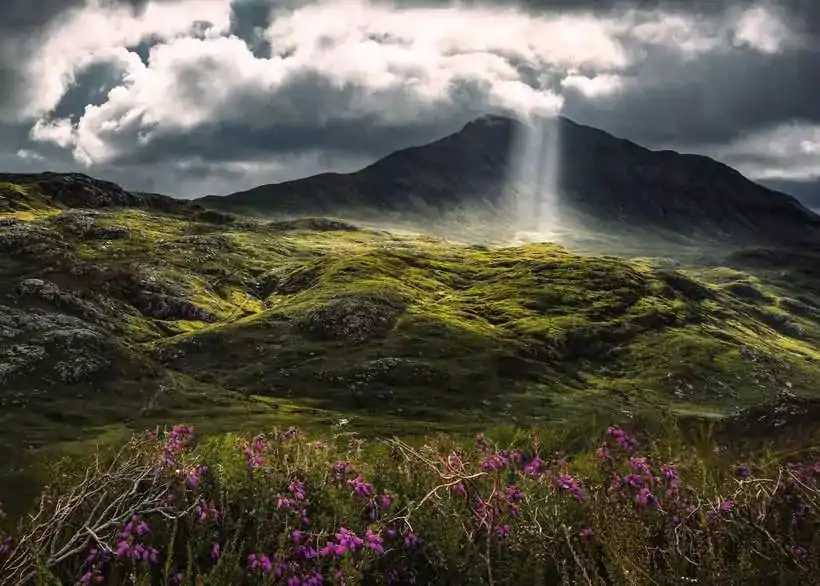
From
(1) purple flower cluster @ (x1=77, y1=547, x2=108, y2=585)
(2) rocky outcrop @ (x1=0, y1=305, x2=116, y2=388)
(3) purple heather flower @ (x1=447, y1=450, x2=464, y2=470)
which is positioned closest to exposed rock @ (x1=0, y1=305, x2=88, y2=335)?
(2) rocky outcrop @ (x1=0, y1=305, x2=116, y2=388)

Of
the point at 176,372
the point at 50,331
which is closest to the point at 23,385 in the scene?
the point at 50,331

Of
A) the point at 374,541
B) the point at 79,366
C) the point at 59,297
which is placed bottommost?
the point at 79,366

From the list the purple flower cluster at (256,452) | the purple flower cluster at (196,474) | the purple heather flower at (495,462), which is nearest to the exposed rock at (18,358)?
the purple flower cluster at (256,452)

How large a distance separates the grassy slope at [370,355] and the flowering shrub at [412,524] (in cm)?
7939

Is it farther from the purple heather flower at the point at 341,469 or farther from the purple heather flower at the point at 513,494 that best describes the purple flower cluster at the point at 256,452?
the purple heather flower at the point at 513,494

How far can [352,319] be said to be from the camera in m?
151

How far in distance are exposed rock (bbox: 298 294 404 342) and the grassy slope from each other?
15.5 inches

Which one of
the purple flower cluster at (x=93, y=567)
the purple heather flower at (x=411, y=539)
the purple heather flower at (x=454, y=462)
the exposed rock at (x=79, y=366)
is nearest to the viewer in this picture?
the purple flower cluster at (x=93, y=567)

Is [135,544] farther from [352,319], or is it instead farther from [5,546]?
[352,319]

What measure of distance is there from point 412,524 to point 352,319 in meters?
144

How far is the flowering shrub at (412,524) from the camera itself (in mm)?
6754

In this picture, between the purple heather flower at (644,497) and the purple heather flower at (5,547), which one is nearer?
the purple heather flower at (5,547)

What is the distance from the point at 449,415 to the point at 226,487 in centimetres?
10785

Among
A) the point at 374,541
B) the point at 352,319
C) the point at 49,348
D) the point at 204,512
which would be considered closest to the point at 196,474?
the point at 204,512
